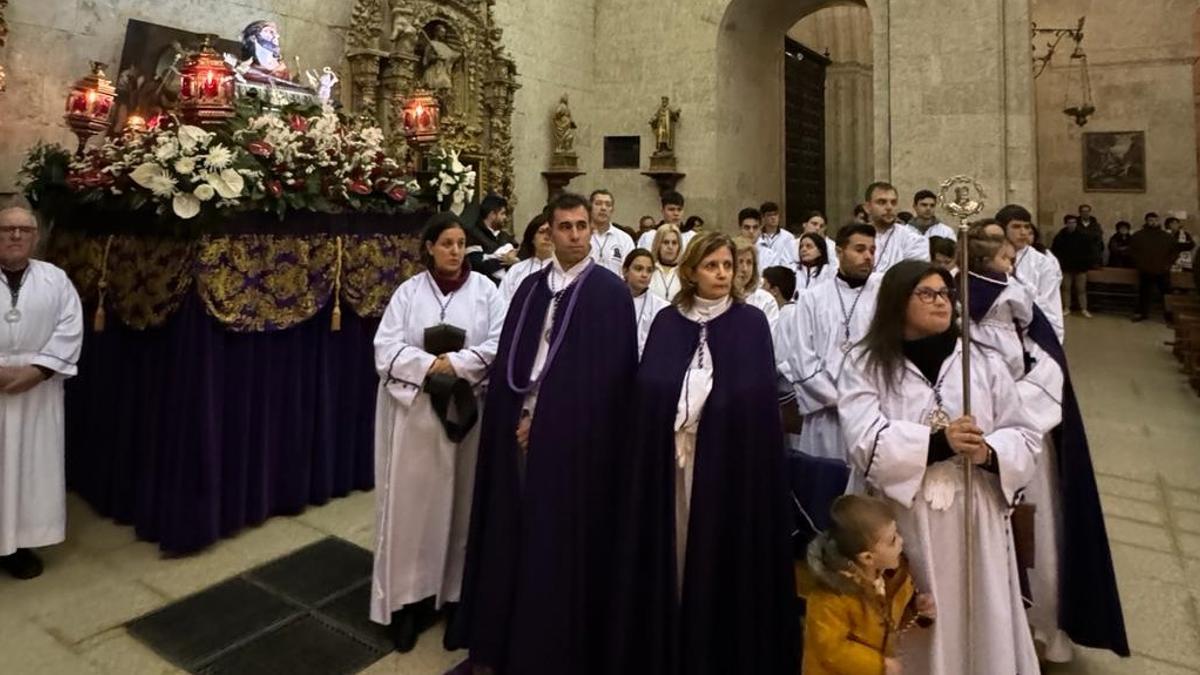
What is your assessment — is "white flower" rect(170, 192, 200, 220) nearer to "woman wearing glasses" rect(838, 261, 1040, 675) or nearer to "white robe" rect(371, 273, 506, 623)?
"white robe" rect(371, 273, 506, 623)

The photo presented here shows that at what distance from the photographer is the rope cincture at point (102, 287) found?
4.89 m

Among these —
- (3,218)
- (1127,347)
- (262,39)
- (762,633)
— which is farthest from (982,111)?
(3,218)

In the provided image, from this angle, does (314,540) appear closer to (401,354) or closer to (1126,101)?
(401,354)

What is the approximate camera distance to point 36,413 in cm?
437

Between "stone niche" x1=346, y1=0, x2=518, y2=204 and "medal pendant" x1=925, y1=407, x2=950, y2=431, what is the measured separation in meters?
8.08

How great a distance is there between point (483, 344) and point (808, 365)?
70.8 inches

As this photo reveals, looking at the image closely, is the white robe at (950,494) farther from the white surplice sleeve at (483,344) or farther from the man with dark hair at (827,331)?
the white surplice sleeve at (483,344)

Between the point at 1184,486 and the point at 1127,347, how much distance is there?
21.3 ft

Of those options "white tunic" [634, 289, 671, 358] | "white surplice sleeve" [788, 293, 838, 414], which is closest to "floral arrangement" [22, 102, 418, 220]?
"white tunic" [634, 289, 671, 358]

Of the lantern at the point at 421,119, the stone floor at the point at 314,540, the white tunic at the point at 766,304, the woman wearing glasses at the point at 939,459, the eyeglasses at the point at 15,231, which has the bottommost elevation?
the stone floor at the point at 314,540

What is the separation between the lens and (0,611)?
12.8 feet

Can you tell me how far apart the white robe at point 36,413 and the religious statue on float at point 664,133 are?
33.1 ft

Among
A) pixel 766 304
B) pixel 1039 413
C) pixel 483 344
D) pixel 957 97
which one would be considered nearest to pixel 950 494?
pixel 1039 413

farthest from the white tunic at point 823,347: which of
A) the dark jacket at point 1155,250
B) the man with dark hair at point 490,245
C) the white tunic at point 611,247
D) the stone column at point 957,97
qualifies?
the dark jacket at point 1155,250
